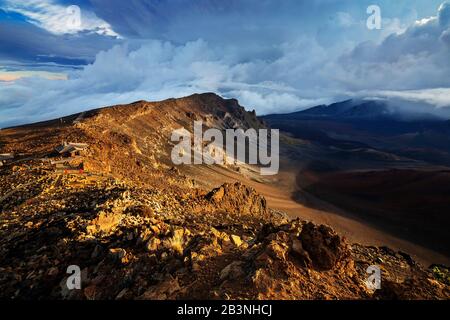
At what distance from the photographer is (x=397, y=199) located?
2985 inches

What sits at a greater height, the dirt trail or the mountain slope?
the mountain slope

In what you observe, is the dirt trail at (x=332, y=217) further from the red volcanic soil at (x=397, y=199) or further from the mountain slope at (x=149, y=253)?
the mountain slope at (x=149, y=253)

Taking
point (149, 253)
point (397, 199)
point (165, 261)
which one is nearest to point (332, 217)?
point (397, 199)

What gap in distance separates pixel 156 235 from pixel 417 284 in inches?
341

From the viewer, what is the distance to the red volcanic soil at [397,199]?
2163 inches

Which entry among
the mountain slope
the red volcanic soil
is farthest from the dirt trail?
the mountain slope

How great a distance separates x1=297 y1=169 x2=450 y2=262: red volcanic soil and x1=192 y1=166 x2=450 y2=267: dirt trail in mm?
2115

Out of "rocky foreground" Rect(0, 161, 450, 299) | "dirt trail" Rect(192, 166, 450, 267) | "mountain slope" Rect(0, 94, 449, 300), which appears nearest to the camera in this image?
"rocky foreground" Rect(0, 161, 450, 299)

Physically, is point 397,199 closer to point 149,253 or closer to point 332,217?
point 332,217

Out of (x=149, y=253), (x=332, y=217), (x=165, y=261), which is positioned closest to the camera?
(x=165, y=261)

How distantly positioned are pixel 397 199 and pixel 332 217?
22.1 metres

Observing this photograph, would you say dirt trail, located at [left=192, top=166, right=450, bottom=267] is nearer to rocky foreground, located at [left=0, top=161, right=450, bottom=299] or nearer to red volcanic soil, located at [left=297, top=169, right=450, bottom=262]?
red volcanic soil, located at [left=297, top=169, right=450, bottom=262]

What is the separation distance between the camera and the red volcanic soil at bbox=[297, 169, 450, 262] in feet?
180
